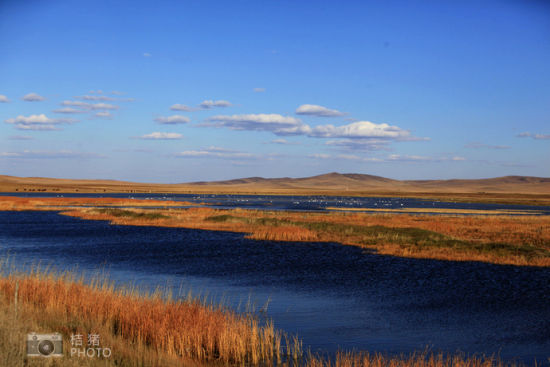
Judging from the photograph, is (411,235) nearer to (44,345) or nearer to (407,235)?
(407,235)

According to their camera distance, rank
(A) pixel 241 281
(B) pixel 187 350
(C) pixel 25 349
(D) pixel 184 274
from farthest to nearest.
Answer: (D) pixel 184 274, (A) pixel 241 281, (B) pixel 187 350, (C) pixel 25 349

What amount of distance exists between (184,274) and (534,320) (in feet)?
53.2

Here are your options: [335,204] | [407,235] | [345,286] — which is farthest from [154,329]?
[335,204]

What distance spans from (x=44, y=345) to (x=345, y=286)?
51.3ft

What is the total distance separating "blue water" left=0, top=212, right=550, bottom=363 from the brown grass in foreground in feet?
4.96

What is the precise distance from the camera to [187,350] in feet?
38.7

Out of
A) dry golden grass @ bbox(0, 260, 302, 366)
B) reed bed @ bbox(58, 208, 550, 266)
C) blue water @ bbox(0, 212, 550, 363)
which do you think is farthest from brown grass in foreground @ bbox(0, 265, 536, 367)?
reed bed @ bbox(58, 208, 550, 266)

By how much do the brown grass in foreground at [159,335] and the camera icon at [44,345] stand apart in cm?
19

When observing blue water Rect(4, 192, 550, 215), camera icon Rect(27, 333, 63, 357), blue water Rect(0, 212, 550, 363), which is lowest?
blue water Rect(0, 212, 550, 363)

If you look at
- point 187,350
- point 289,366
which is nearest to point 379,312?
point 289,366

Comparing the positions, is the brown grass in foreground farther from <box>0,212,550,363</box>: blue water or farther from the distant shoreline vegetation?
the distant shoreline vegetation

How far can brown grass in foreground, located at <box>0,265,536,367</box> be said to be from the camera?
422 inches

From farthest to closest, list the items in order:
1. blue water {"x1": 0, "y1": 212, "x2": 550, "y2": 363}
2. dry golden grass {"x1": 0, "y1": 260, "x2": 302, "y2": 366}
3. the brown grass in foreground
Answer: blue water {"x1": 0, "y1": 212, "x2": 550, "y2": 363} → dry golden grass {"x1": 0, "y1": 260, "x2": 302, "y2": 366} → the brown grass in foreground

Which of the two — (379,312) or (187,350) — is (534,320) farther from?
(187,350)
